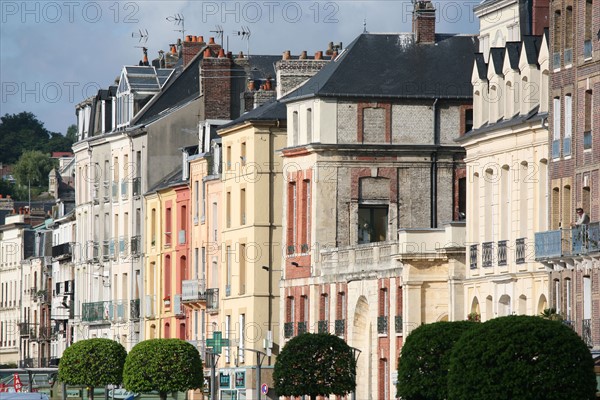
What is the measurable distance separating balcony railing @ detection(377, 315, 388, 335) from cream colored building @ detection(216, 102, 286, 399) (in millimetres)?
12781

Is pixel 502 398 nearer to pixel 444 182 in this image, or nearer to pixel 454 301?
pixel 454 301

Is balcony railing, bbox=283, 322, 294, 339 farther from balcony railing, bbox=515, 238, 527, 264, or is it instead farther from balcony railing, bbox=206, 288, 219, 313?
balcony railing, bbox=515, 238, 527, 264

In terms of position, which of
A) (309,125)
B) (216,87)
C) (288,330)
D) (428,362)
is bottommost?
(428,362)

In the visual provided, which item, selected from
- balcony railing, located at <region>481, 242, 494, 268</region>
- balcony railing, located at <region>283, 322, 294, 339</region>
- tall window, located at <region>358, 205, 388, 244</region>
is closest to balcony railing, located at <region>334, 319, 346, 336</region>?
tall window, located at <region>358, 205, 388, 244</region>

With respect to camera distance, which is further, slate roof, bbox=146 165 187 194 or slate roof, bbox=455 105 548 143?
slate roof, bbox=146 165 187 194

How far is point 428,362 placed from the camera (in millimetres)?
69500

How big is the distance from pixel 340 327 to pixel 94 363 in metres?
18.1

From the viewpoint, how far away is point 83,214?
12838cm

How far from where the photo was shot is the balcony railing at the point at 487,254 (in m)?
78.1

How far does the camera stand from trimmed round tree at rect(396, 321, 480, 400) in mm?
69250

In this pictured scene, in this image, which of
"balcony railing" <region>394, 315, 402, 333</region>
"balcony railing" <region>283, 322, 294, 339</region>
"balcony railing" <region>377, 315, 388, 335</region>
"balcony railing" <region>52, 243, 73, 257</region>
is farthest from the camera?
"balcony railing" <region>52, 243, 73, 257</region>

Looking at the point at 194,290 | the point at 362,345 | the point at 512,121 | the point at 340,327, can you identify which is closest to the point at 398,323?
the point at 362,345

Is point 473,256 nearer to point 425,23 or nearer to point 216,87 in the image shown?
point 425,23

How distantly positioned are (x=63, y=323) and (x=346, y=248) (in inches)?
2018
